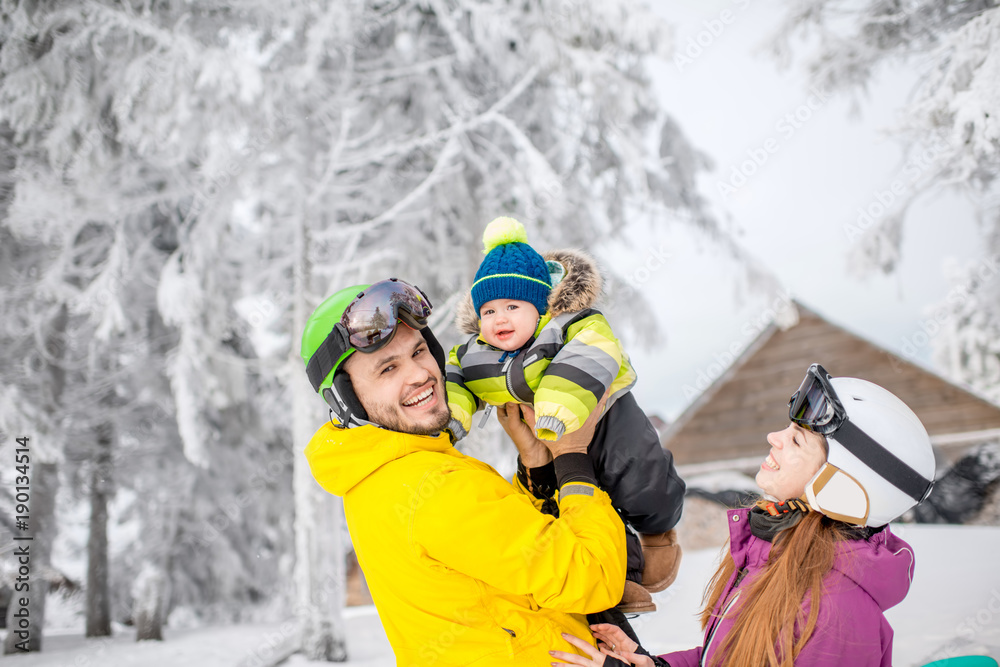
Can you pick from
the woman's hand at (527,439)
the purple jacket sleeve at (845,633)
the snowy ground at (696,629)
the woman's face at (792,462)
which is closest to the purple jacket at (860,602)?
the purple jacket sleeve at (845,633)

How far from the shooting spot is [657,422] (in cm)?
1655

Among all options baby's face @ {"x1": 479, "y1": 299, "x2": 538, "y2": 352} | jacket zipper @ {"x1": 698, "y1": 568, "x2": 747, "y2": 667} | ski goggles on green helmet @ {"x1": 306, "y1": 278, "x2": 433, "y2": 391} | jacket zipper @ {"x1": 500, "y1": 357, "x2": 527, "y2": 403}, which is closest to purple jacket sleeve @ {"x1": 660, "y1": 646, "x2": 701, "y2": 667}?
jacket zipper @ {"x1": 698, "y1": 568, "x2": 747, "y2": 667}

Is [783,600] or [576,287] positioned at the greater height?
[576,287]

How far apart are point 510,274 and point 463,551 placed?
3.50 feet

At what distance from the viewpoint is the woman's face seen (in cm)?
187

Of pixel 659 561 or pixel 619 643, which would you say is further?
pixel 659 561

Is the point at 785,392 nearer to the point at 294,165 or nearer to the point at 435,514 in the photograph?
the point at 294,165

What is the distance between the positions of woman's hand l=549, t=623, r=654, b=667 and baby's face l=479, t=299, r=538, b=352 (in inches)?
41.1

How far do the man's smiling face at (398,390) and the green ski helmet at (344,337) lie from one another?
4cm

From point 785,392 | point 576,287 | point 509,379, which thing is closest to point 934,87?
point 576,287

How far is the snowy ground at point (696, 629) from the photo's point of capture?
12.6 ft

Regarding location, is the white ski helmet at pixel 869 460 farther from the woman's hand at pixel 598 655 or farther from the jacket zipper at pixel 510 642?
the jacket zipper at pixel 510 642

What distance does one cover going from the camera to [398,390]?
7.09 ft

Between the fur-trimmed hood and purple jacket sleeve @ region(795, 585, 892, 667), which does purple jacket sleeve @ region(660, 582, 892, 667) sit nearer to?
purple jacket sleeve @ region(795, 585, 892, 667)
